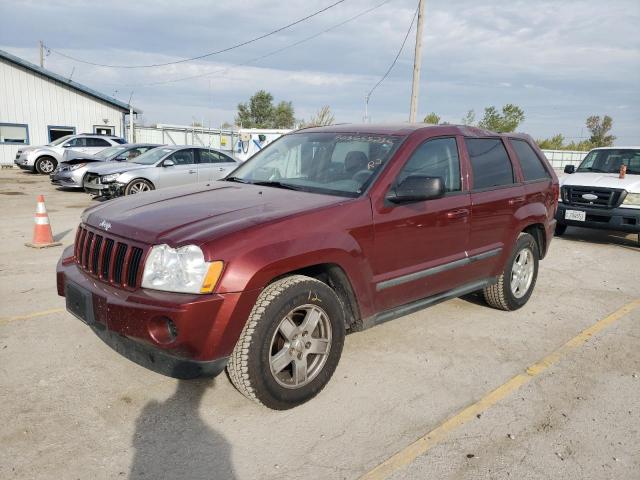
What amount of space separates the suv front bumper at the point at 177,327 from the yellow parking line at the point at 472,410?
1.00m

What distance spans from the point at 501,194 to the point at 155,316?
327 centimetres

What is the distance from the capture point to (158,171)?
1210 cm

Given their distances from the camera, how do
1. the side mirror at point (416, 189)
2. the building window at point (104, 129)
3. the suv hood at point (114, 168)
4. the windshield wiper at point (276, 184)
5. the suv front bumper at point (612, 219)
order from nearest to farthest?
the side mirror at point (416, 189) < the windshield wiper at point (276, 184) < the suv front bumper at point (612, 219) < the suv hood at point (114, 168) < the building window at point (104, 129)

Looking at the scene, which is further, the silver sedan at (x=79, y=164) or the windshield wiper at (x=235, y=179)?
the silver sedan at (x=79, y=164)

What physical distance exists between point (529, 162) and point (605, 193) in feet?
13.8

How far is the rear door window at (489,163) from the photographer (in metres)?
4.37

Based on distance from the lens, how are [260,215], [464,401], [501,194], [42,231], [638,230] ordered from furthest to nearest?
[638,230], [42,231], [501,194], [464,401], [260,215]

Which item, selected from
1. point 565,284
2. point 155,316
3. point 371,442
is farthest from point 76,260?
point 565,284

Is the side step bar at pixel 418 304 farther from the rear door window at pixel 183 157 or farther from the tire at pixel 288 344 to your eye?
the rear door window at pixel 183 157

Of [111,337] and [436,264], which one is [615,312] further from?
[111,337]

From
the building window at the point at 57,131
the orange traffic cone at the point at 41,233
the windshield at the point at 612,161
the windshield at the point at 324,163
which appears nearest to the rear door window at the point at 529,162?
the windshield at the point at 324,163

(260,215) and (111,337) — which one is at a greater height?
(260,215)

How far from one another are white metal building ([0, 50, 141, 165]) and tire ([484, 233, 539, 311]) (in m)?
26.0

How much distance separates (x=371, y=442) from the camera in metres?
2.78
